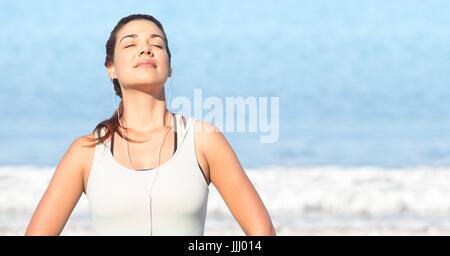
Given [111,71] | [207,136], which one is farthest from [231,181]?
[111,71]

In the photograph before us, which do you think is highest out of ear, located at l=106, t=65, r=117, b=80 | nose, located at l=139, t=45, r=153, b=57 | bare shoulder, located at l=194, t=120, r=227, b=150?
ear, located at l=106, t=65, r=117, b=80

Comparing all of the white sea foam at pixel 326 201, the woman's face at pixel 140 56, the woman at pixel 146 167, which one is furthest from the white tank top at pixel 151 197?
the white sea foam at pixel 326 201

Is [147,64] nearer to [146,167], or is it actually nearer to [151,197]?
[146,167]

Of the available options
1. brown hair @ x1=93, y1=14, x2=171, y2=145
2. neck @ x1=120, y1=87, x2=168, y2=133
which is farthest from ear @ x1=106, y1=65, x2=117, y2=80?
neck @ x1=120, y1=87, x2=168, y2=133

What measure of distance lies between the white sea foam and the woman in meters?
6.46

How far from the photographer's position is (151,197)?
11.3 ft

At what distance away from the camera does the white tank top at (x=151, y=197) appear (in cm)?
347

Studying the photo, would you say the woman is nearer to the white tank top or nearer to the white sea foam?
the white tank top

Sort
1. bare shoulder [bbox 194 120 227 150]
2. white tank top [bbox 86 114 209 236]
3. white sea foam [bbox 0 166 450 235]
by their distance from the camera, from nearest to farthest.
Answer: white tank top [bbox 86 114 209 236], bare shoulder [bbox 194 120 227 150], white sea foam [bbox 0 166 450 235]

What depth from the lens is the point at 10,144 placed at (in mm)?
19922

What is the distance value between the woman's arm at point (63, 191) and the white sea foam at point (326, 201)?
6428mm
